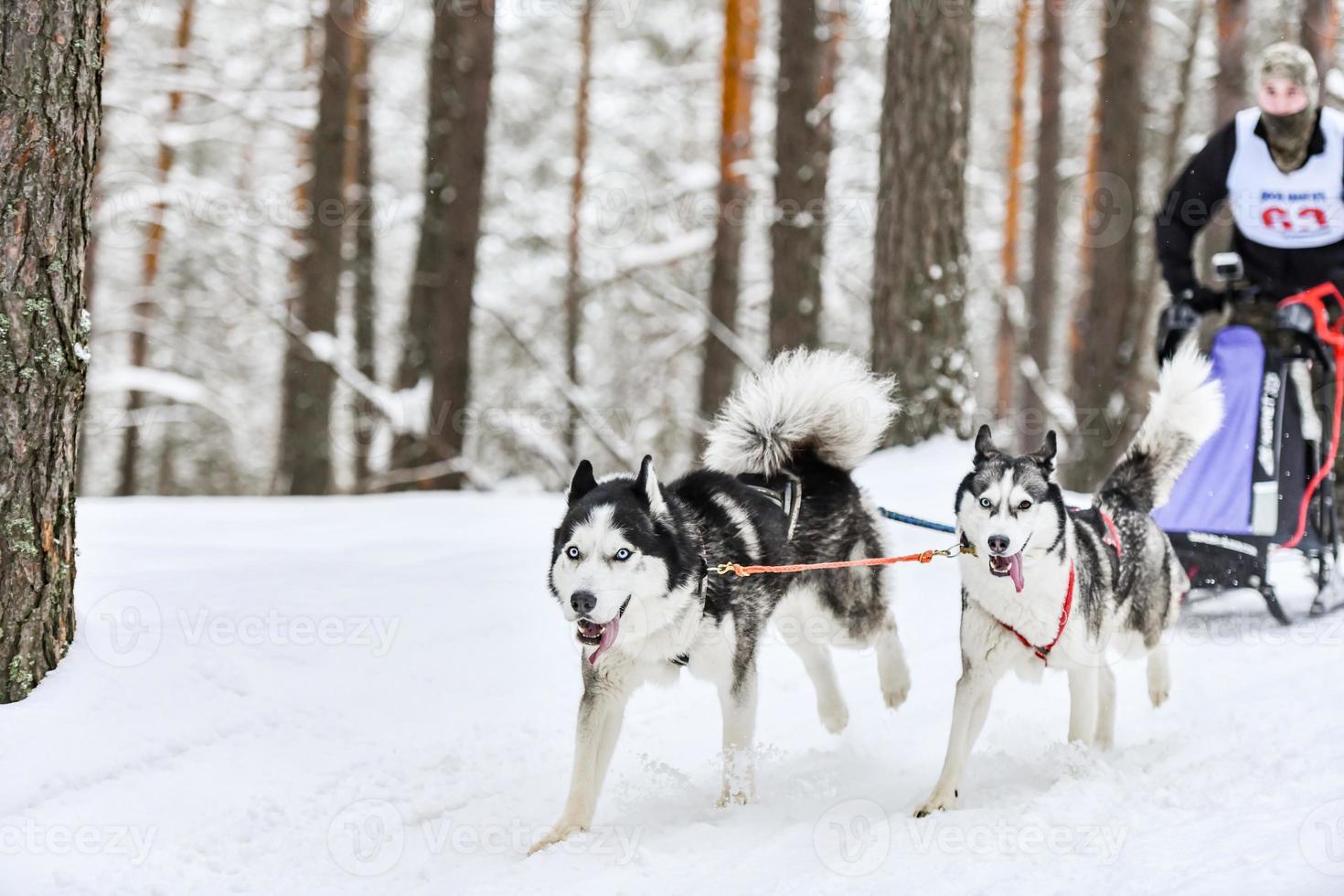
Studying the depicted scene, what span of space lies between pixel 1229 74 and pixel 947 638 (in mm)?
7276

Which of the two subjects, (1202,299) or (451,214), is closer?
(1202,299)

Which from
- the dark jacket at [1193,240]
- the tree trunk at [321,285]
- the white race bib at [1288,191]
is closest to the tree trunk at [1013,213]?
the tree trunk at [321,285]

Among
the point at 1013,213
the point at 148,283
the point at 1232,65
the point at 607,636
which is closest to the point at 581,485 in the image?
the point at 607,636

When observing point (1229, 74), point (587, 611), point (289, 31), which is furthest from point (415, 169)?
point (587, 611)

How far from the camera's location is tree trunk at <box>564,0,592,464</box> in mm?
14125

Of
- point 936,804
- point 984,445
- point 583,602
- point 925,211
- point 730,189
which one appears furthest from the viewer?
point 730,189

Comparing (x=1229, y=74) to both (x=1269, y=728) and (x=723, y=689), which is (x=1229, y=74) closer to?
(x=1269, y=728)

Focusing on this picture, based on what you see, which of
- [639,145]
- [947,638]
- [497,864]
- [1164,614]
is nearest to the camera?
[497,864]

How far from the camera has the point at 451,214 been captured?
30.7 ft

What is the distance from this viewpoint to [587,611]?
2947 millimetres

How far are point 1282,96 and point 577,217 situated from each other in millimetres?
11185

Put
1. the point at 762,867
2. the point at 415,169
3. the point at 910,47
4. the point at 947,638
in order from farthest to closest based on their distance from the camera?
the point at 415,169
the point at 910,47
the point at 947,638
the point at 762,867

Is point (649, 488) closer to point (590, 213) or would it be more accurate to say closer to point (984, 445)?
point (984, 445)

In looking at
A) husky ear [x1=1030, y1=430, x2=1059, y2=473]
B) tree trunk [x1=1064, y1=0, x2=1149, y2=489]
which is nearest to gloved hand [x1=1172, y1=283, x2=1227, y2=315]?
husky ear [x1=1030, y1=430, x2=1059, y2=473]
